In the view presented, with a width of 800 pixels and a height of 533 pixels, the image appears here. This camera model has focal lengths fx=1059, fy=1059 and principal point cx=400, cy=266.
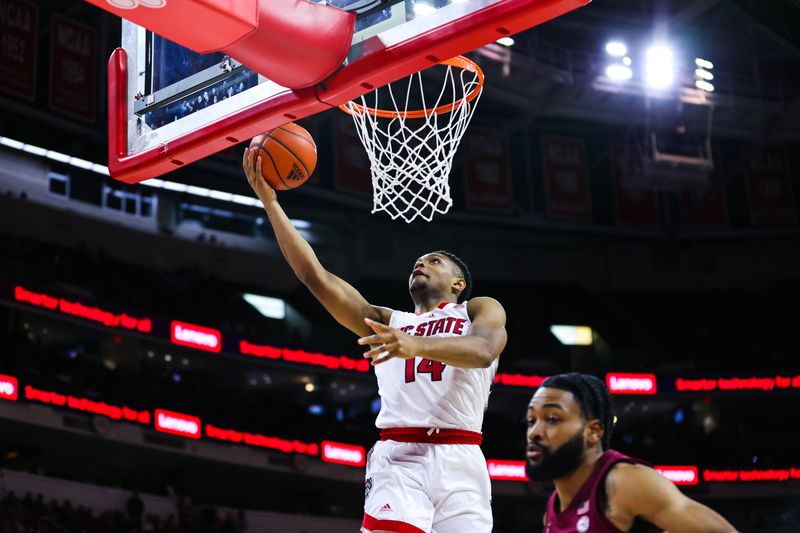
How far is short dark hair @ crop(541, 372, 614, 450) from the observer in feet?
12.0

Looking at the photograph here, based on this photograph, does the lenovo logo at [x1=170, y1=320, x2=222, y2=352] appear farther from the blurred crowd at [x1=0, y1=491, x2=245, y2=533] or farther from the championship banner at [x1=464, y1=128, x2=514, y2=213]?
the championship banner at [x1=464, y1=128, x2=514, y2=213]

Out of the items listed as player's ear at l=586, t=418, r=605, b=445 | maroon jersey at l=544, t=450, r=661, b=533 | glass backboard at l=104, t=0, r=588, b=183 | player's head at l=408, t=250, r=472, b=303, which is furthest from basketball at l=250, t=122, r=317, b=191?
maroon jersey at l=544, t=450, r=661, b=533

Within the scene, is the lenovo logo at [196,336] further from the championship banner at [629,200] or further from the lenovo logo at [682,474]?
the lenovo logo at [682,474]

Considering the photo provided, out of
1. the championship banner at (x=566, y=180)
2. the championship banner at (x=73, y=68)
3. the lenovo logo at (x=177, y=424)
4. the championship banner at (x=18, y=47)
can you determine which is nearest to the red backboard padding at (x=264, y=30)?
the championship banner at (x=18, y=47)

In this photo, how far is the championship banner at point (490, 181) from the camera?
979 inches

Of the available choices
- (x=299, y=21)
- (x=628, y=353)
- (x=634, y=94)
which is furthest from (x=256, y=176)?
(x=628, y=353)

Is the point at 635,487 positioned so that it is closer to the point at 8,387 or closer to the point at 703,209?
the point at 8,387

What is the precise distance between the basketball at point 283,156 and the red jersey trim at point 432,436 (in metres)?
1.42

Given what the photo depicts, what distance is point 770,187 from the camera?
25828mm

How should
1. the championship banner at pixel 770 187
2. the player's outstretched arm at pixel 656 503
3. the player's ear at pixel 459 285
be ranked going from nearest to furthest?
1. the player's outstretched arm at pixel 656 503
2. the player's ear at pixel 459 285
3. the championship banner at pixel 770 187

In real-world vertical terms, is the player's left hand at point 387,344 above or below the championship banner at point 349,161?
below

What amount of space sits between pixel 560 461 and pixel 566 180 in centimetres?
2240

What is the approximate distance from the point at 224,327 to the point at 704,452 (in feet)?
39.1

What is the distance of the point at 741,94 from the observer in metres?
23.8
